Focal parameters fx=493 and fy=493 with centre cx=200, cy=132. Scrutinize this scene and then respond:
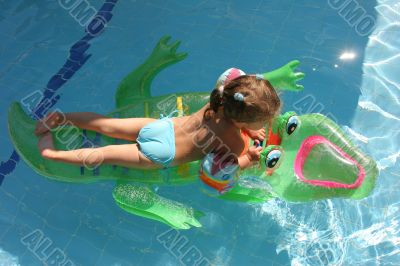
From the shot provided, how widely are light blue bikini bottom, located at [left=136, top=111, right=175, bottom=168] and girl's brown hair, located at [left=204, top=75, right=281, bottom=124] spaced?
0.39m

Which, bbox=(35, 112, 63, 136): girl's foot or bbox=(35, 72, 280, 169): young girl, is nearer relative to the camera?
bbox=(35, 72, 280, 169): young girl

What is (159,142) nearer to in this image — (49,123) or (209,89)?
(49,123)

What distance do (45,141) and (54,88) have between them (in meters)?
1.04

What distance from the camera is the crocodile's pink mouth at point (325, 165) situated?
2.63 metres

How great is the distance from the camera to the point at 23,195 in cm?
319

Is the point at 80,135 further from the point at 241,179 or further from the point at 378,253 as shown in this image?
the point at 378,253

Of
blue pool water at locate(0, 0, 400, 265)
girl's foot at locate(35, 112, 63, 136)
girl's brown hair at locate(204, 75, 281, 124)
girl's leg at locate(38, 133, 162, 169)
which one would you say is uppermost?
girl's brown hair at locate(204, 75, 281, 124)

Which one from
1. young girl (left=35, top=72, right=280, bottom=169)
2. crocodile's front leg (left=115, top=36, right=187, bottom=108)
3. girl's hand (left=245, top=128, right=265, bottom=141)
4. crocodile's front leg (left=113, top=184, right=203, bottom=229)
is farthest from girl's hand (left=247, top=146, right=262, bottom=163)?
crocodile's front leg (left=115, top=36, right=187, bottom=108)

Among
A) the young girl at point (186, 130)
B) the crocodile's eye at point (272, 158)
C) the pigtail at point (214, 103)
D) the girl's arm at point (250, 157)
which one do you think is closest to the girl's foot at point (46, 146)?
the young girl at point (186, 130)

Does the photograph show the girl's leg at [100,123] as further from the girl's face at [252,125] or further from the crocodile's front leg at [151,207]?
the girl's face at [252,125]

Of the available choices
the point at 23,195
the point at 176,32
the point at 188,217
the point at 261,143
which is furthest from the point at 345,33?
the point at 23,195

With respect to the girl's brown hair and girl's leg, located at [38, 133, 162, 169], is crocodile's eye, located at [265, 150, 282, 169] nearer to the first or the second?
the girl's brown hair

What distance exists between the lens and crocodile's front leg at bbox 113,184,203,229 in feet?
8.47

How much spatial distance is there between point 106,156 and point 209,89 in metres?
1.16
